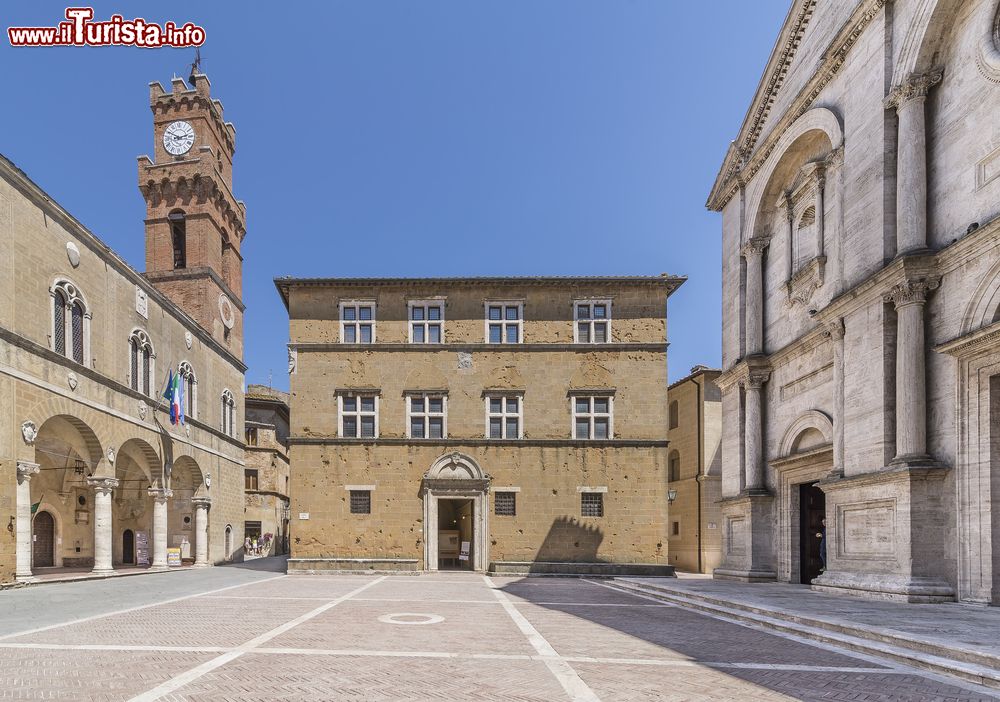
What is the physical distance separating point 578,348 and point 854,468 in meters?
14.4

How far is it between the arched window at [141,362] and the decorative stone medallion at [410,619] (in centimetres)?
Answer: 1827

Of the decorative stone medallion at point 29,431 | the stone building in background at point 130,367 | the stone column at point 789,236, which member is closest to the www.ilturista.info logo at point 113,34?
the stone building in background at point 130,367

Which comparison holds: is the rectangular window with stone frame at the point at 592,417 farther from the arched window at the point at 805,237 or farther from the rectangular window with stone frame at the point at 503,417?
the arched window at the point at 805,237

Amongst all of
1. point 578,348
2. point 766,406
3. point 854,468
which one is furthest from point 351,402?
point 854,468

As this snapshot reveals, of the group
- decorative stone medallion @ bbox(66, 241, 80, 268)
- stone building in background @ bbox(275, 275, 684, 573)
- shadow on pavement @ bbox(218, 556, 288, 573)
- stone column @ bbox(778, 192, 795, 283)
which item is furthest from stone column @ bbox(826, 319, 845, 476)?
decorative stone medallion @ bbox(66, 241, 80, 268)

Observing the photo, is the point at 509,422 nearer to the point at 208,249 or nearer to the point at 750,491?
the point at 750,491

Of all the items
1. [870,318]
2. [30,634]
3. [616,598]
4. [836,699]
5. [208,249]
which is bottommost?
[616,598]

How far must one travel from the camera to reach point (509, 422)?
2809 cm

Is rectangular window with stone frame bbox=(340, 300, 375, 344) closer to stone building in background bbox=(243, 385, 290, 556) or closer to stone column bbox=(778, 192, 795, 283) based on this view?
stone column bbox=(778, 192, 795, 283)

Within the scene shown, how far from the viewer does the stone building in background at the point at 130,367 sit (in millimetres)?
19422

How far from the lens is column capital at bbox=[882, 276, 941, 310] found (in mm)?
13375

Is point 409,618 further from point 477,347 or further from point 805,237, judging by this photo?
point 477,347

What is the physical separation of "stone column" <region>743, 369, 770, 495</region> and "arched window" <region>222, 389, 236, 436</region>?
1098 inches

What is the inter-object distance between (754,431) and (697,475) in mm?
13841
